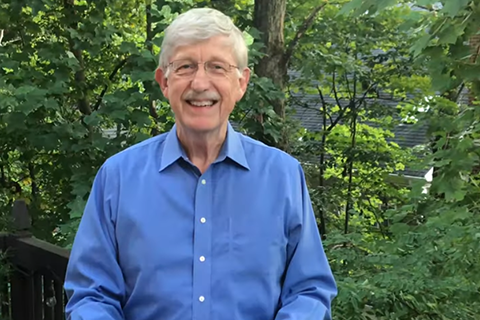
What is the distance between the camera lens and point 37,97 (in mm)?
3115

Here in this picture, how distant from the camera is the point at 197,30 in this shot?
1.48 metres

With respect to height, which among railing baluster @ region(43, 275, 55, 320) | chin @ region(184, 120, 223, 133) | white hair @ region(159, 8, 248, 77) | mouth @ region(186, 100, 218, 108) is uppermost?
white hair @ region(159, 8, 248, 77)

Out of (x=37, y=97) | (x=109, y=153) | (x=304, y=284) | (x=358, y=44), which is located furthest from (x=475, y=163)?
(x=358, y=44)

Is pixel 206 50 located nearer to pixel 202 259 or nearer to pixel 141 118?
pixel 202 259

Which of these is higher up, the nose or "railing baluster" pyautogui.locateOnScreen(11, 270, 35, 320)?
the nose

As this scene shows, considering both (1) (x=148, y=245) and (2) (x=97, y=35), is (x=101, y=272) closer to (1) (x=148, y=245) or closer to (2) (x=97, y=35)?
(1) (x=148, y=245)

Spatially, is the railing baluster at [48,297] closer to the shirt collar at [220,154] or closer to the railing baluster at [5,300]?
the railing baluster at [5,300]

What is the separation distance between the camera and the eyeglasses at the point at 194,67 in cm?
151

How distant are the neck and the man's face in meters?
0.04

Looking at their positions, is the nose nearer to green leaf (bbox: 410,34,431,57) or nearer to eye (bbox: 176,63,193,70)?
Result: eye (bbox: 176,63,193,70)

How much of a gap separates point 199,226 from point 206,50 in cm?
46

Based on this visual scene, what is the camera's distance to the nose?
151 cm

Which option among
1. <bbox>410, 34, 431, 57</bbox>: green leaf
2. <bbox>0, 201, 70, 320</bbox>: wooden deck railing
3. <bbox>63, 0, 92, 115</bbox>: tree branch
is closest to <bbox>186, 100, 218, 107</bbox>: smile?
<bbox>410, 34, 431, 57</bbox>: green leaf

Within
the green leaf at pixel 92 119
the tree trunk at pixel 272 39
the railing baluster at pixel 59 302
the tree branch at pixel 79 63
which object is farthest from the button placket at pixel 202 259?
the tree trunk at pixel 272 39
